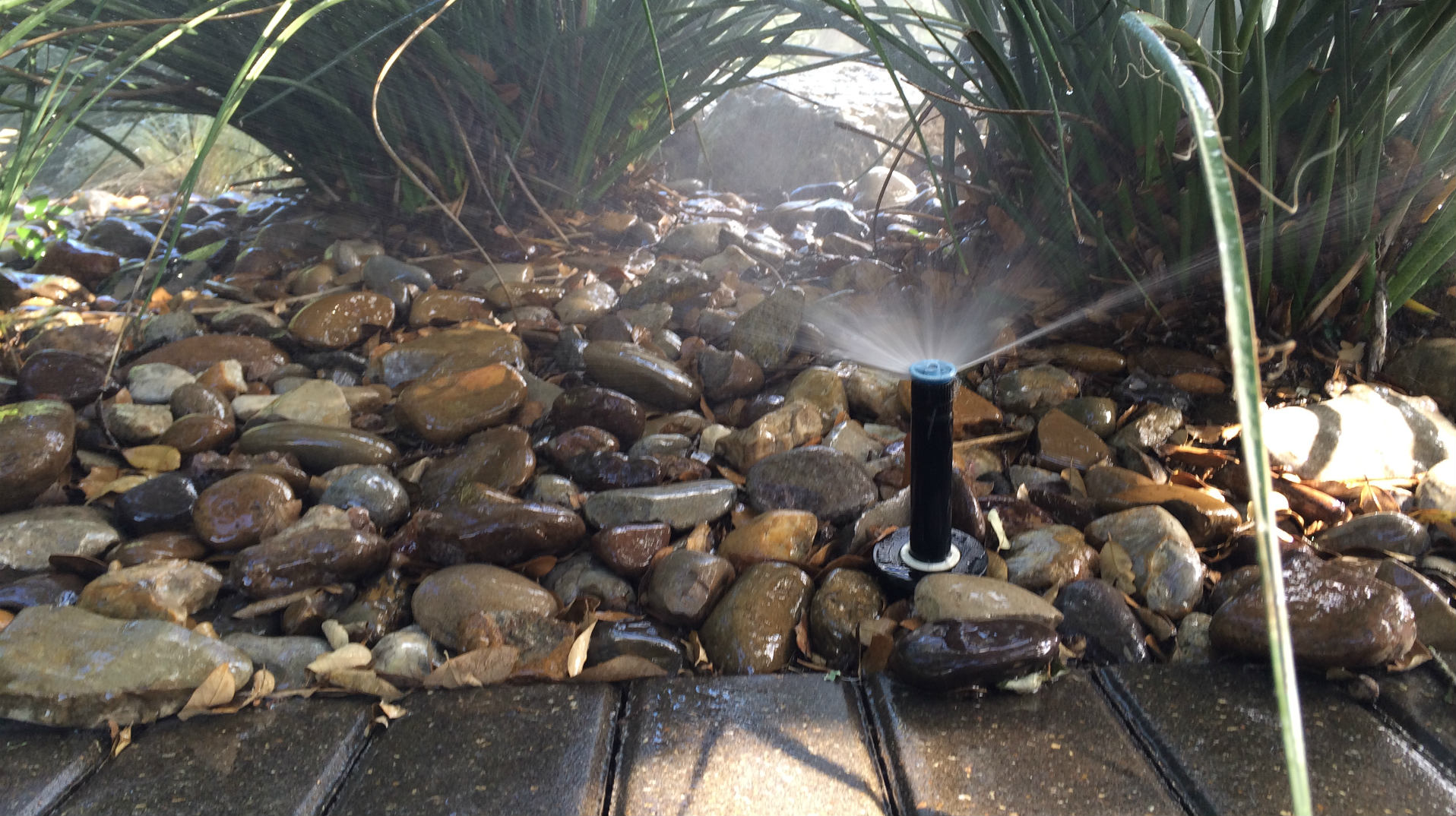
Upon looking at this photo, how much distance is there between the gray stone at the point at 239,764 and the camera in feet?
3.51

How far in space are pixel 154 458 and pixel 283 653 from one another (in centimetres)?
82

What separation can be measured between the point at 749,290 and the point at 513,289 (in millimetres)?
748

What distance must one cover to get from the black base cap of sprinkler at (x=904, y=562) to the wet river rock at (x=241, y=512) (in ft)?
3.64

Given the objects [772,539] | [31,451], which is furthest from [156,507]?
[772,539]

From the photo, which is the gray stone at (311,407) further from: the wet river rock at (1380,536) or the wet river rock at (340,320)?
the wet river rock at (1380,536)

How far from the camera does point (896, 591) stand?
1.45 m

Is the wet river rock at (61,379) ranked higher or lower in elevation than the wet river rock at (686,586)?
higher

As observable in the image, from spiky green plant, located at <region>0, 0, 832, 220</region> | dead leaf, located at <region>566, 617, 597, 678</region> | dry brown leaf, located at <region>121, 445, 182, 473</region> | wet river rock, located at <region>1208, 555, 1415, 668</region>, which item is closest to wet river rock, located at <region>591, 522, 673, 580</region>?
dead leaf, located at <region>566, 617, 597, 678</region>

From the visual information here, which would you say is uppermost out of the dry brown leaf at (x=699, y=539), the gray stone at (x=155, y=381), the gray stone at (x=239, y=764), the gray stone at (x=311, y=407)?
the gray stone at (x=155, y=381)

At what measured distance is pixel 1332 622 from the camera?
1221 millimetres

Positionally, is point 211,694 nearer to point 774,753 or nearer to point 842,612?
point 774,753

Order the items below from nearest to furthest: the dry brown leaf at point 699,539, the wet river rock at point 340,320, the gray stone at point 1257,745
→ the gray stone at point 1257,745
the dry brown leaf at point 699,539
the wet river rock at point 340,320

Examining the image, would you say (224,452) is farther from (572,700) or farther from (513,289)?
(572,700)

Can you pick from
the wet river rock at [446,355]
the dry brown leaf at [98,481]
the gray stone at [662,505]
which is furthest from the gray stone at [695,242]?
the dry brown leaf at [98,481]
